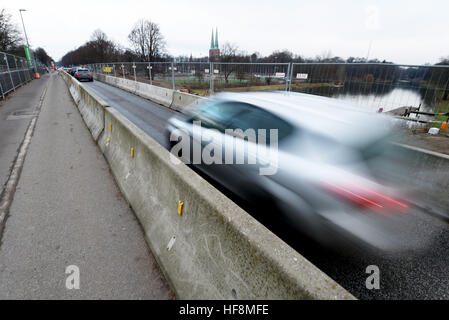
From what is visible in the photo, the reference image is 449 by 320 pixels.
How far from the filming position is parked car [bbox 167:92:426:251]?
2545mm

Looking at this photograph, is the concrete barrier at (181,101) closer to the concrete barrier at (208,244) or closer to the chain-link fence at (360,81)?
the chain-link fence at (360,81)

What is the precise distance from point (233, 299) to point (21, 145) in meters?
7.55

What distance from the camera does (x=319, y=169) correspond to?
8.65 feet

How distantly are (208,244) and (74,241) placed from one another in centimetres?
200

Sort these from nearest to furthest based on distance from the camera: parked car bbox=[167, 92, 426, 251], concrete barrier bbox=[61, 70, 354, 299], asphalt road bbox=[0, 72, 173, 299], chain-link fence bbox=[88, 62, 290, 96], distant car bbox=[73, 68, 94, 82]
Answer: concrete barrier bbox=[61, 70, 354, 299] → asphalt road bbox=[0, 72, 173, 299] → parked car bbox=[167, 92, 426, 251] → chain-link fence bbox=[88, 62, 290, 96] → distant car bbox=[73, 68, 94, 82]

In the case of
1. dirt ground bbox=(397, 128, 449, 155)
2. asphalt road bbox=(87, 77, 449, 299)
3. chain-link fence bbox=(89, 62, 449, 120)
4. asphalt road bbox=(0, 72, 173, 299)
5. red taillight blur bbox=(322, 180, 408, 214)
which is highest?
chain-link fence bbox=(89, 62, 449, 120)

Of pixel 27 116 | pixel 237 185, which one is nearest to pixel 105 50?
pixel 27 116

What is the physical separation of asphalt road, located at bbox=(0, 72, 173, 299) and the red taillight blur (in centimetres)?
201

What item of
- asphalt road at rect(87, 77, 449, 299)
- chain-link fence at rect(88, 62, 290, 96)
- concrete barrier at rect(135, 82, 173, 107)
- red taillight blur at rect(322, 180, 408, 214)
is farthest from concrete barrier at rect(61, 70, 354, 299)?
concrete barrier at rect(135, 82, 173, 107)

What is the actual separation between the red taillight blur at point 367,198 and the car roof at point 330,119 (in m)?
0.53

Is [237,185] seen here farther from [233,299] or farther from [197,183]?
[233,299]

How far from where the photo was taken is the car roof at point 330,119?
2715 mm

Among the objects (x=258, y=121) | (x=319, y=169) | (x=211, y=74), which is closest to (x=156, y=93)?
(x=211, y=74)

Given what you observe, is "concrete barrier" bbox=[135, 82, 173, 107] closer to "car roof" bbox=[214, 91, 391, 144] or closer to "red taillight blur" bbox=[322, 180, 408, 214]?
"car roof" bbox=[214, 91, 391, 144]
